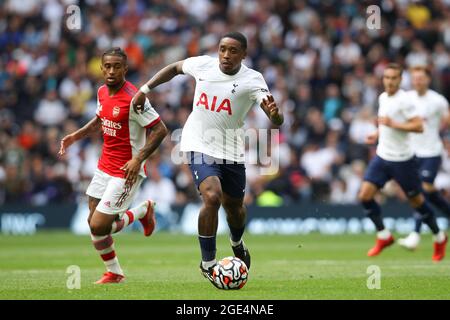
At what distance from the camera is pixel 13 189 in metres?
24.5

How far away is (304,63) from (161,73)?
53.3ft

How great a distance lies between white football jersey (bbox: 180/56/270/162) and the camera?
10844mm

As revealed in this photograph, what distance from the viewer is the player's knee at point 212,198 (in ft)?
33.9

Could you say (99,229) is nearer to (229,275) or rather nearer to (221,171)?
(221,171)

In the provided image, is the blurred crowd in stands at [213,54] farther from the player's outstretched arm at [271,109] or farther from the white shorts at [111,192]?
the player's outstretched arm at [271,109]

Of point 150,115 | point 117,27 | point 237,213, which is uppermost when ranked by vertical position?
point 117,27

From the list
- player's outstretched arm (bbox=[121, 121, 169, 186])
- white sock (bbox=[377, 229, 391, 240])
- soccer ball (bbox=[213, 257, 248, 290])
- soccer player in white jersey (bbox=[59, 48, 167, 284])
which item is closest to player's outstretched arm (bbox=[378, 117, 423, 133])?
white sock (bbox=[377, 229, 391, 240])

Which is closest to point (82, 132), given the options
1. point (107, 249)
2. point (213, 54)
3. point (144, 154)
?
point (144, 154)

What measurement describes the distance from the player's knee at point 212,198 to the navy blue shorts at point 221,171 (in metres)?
0.25

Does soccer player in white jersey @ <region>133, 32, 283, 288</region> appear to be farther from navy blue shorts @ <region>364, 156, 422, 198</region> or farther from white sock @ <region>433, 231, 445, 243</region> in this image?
white sock @ <region>433, 231, 445, 243</region>

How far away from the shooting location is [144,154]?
35.6 feet

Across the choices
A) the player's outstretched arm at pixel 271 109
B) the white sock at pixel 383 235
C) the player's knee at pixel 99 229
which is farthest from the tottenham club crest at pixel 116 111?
the white sock at pixel 383 235
